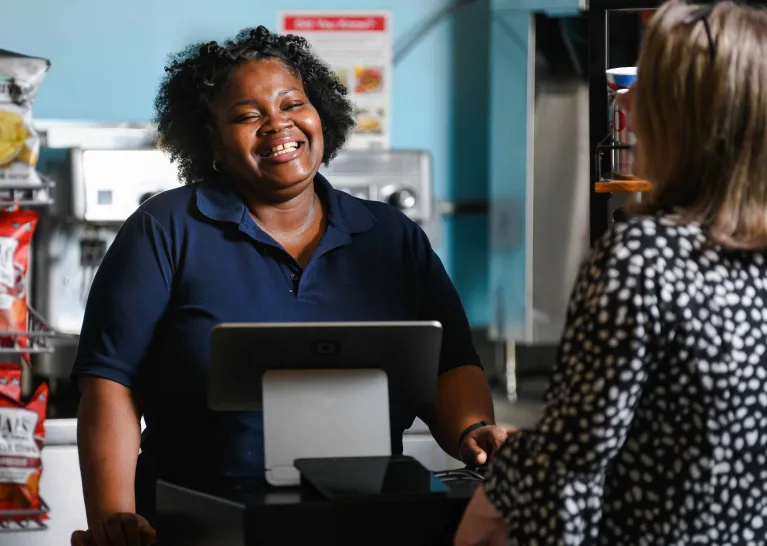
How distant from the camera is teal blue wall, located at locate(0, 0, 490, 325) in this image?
9.93 ft

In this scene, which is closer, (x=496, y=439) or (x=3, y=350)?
(x=496, y=439)

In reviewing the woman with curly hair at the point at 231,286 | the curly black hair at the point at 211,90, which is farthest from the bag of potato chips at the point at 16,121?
the woman with curly hair at the point at 231,286

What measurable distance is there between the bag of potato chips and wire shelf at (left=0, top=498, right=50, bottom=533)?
2.42 ft

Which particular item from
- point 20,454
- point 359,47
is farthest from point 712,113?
point 359,47

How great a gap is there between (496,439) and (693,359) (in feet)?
1.93

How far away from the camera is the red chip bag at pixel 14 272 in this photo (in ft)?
8.27

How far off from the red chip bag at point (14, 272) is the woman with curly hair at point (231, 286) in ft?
2.71

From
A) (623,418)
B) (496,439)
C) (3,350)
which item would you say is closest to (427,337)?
(496,439)

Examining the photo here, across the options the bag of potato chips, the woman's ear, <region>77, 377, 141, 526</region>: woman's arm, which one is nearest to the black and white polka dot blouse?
<region>77, 377, 141, 526</region>: woman's arm

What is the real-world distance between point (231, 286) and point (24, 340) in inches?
41.2

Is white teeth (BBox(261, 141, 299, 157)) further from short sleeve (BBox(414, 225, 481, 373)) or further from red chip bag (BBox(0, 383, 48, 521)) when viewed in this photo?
red chip bag (BBox(0, 383, 48, 521))

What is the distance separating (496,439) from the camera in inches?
62.7

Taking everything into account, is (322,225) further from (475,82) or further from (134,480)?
(475,82)

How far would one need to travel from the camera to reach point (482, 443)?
1.61 metres
